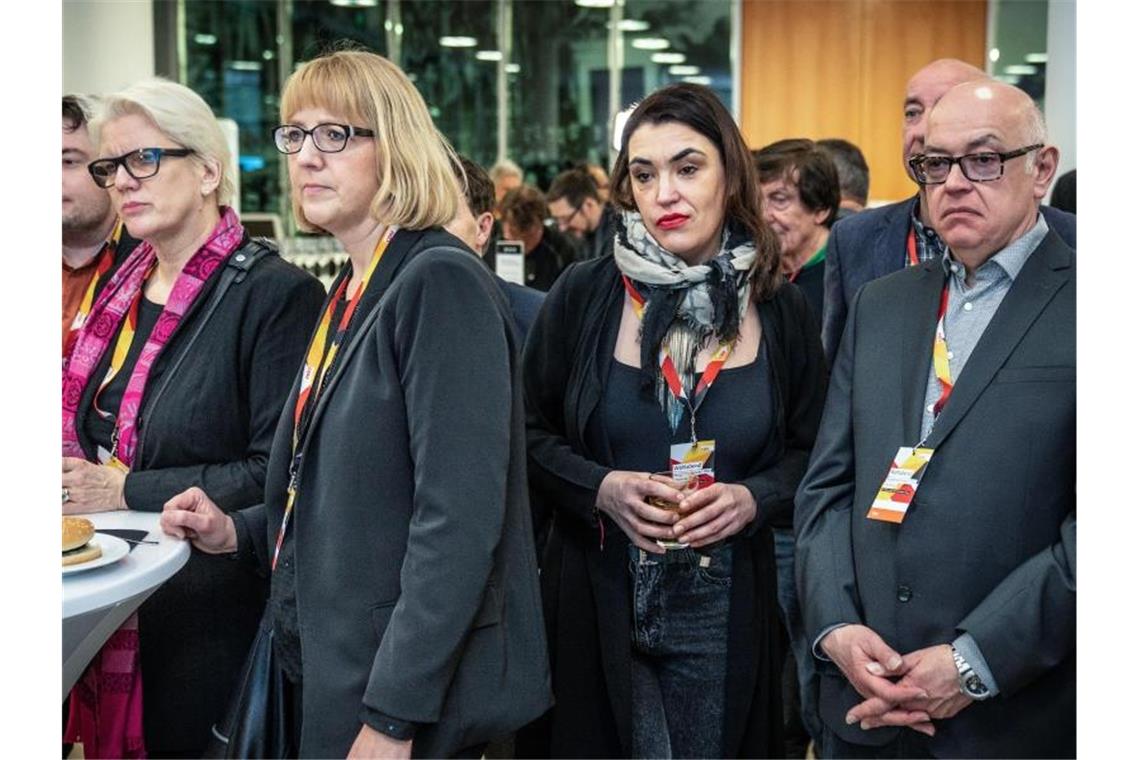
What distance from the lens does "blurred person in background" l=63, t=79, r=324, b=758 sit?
228cm

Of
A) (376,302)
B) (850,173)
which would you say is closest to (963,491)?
(376,302)

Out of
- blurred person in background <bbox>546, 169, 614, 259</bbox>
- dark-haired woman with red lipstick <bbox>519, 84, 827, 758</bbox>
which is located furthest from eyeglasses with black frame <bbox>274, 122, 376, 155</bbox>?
blurred person in background <bbox>546, 169, 614, 259</bbox>

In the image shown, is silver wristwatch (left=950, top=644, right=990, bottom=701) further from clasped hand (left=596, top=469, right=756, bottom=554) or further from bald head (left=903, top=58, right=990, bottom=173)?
bald head (left=903, top=58, right=990, bottom=173)

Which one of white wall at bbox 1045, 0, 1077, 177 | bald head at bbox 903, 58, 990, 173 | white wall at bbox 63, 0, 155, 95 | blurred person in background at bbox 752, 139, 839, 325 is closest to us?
bald head at bbox 903, 58, 990, 173

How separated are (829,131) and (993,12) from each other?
67.4 inches

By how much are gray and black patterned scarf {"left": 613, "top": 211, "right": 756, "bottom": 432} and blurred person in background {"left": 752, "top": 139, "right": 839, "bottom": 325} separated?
4.43 ft

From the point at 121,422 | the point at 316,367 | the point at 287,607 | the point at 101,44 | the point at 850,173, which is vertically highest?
the point at 101,44

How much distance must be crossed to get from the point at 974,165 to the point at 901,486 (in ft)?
1.66

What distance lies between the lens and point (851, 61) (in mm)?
11125

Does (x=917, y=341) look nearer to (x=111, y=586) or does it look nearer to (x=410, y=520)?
(x=410, y=520)

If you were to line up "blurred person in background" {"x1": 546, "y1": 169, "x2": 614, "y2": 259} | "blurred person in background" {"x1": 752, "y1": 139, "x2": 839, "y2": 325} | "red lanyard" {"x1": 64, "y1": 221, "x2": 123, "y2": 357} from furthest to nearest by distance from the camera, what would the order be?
"blurred person in background" {"x1": 546, "y1": 169, "x2": 614, "y2": 259} → "blurred person in background" {"x1": 752, "y1": 139, "x2": 839, "y2": 325} → "red lanyard" {"x1": 64, "y1": 221, "x2": 123, "y2": 357}

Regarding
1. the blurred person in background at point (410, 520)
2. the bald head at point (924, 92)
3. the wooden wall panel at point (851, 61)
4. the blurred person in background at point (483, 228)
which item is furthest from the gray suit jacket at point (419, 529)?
the wooden wall panel at point (851, 61)

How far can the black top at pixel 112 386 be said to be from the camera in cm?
238
